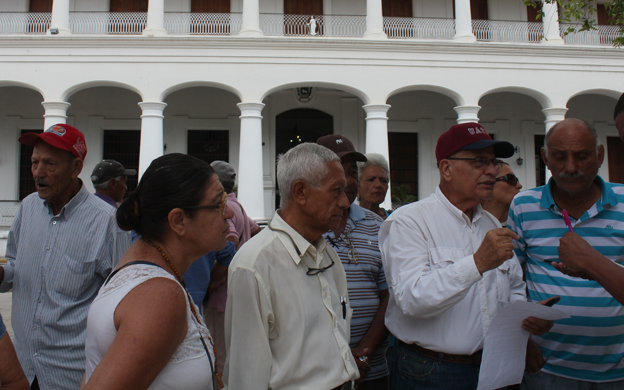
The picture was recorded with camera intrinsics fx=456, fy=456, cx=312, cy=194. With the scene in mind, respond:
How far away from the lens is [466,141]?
2023mm

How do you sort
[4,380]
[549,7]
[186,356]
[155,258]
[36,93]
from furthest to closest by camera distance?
[36,93]
[549,7]
[4,380]
[155,258]
[186,356]

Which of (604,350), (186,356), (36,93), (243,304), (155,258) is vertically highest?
(36,93)

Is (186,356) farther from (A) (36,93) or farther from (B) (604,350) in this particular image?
(A) (36,93)

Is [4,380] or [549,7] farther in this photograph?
[549,7]

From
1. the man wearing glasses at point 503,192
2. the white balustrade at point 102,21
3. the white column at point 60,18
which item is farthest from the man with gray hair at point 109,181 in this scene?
the white balustrade at point 102,21

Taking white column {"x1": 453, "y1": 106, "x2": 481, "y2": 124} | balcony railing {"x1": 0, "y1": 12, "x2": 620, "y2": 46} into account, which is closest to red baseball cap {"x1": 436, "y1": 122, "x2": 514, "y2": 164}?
white column {"x1": 453, "y1": 106, "x2": 481, "y2": 124}

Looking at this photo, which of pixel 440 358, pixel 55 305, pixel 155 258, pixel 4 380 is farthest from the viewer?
pixel 55 305

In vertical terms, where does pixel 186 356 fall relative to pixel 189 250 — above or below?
below

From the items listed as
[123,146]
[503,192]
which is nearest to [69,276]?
[503,192]

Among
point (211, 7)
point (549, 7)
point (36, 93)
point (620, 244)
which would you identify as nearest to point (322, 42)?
point (211, 7)

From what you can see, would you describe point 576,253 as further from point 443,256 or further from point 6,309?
point 6,309

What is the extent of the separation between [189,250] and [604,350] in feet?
6.21

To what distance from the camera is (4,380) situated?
59.4 inches

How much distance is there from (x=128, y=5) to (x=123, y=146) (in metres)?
4.62
